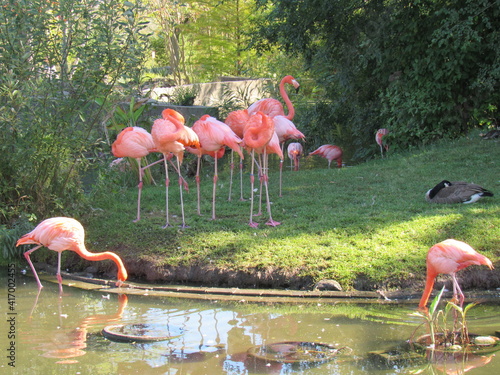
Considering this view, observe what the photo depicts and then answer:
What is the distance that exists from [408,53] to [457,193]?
554 cm

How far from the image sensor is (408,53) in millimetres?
12094

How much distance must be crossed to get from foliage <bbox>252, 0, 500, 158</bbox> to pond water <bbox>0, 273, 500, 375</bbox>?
24.2 ft

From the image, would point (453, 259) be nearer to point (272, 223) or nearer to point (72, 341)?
point (272, 223)

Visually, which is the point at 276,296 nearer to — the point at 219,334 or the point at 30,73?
the point at 219,334

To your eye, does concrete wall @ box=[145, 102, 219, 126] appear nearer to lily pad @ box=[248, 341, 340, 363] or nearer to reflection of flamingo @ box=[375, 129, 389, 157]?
reflection of flamingo @ box=[375, 129, 389, 157]

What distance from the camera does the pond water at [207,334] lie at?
3803mm

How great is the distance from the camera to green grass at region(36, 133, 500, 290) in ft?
18.8

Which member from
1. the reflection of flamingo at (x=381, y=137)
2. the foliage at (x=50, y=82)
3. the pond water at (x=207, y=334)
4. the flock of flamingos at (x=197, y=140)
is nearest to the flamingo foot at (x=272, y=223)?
the flock of flamingos at (x=197, y=140)

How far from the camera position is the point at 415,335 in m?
4.33

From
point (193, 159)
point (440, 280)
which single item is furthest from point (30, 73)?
point (193, 159)

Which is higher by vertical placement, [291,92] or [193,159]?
[291,92]

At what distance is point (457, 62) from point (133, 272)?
7923 mm

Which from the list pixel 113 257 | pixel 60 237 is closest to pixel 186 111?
pixel 60 237

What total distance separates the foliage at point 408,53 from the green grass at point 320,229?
8.89 feet
